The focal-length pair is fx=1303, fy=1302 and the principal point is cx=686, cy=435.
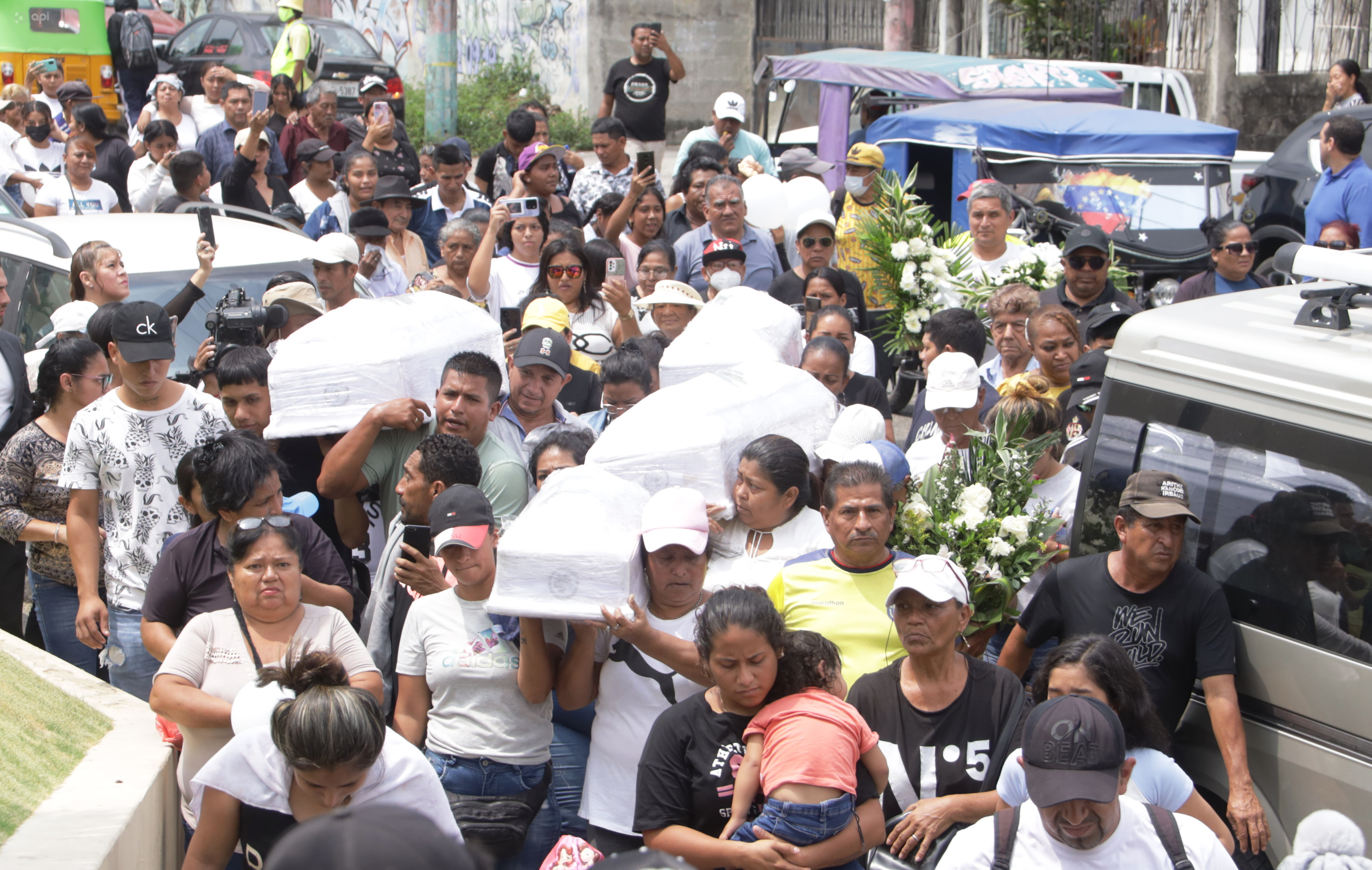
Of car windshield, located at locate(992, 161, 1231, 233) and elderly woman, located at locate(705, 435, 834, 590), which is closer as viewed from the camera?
elderly woman, located at locate(705, 435, 834, 590)

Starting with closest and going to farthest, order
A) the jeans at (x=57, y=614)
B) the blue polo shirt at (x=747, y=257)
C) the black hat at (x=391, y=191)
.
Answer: the jeans at (x=57, y=614), the black hat at (x=391, y=191), the blue polo shirt at (x=747, y=257)

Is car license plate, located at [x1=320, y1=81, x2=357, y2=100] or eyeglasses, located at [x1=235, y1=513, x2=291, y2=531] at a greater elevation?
car license plate, located at [x1=320, y1=81, x2=357, y2=100]

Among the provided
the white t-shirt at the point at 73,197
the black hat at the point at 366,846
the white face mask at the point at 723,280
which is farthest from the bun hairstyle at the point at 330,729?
the white t-shirt at the point at 73,197

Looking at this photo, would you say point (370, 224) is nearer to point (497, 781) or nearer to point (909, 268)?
point (909, 268)

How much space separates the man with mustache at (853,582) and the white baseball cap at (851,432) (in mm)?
761

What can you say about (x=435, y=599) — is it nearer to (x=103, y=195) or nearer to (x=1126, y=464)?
(x=1126, y=464)

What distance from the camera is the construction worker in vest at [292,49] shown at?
13.1m

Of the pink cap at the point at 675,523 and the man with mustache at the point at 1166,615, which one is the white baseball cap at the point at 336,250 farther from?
the man with mustache at the point at 1166,615

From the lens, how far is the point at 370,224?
7.64 m

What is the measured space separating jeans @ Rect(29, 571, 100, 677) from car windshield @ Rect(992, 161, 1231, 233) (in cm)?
963

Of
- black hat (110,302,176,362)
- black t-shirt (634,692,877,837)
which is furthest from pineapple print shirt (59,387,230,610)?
black t-shirt (634,692,877,837)

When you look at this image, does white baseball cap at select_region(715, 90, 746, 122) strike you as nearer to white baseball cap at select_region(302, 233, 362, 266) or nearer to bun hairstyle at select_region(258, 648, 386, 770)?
white baseball cap at select_region(302, 233, 362, 266)

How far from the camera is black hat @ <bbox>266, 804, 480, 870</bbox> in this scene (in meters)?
1.67

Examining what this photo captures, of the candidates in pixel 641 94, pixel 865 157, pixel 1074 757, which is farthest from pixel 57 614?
pixel 641 94
